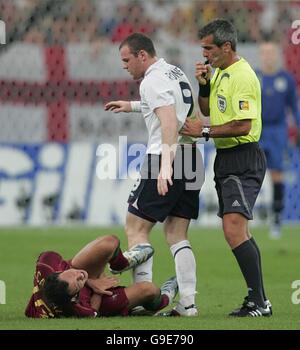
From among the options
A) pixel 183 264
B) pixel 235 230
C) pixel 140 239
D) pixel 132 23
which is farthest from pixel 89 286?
pixel 132 23

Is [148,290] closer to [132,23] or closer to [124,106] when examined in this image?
[124,106]

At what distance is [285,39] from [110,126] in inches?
116

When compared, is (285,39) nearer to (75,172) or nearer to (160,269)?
(75,172)

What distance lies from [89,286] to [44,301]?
330mm

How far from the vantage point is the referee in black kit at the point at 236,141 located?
801 cm

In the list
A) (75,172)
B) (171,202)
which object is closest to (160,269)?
(171,202)

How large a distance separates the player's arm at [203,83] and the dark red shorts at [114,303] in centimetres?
152

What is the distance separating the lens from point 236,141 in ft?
27.0

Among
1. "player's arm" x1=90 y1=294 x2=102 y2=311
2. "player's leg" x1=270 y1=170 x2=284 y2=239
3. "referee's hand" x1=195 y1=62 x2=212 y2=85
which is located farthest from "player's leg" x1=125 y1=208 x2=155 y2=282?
"player's leg" x1=270 y1=170 x2=284 y2=239

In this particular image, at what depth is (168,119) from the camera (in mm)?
7941

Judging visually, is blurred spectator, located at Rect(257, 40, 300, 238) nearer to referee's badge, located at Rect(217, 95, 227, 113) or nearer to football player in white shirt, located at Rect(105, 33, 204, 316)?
football player in white shirt, located at Rect(105, 33, 204, 316)

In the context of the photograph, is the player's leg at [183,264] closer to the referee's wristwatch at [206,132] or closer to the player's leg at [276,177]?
the referee's wristwatch at [206,132]

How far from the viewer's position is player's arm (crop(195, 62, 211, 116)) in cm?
826
